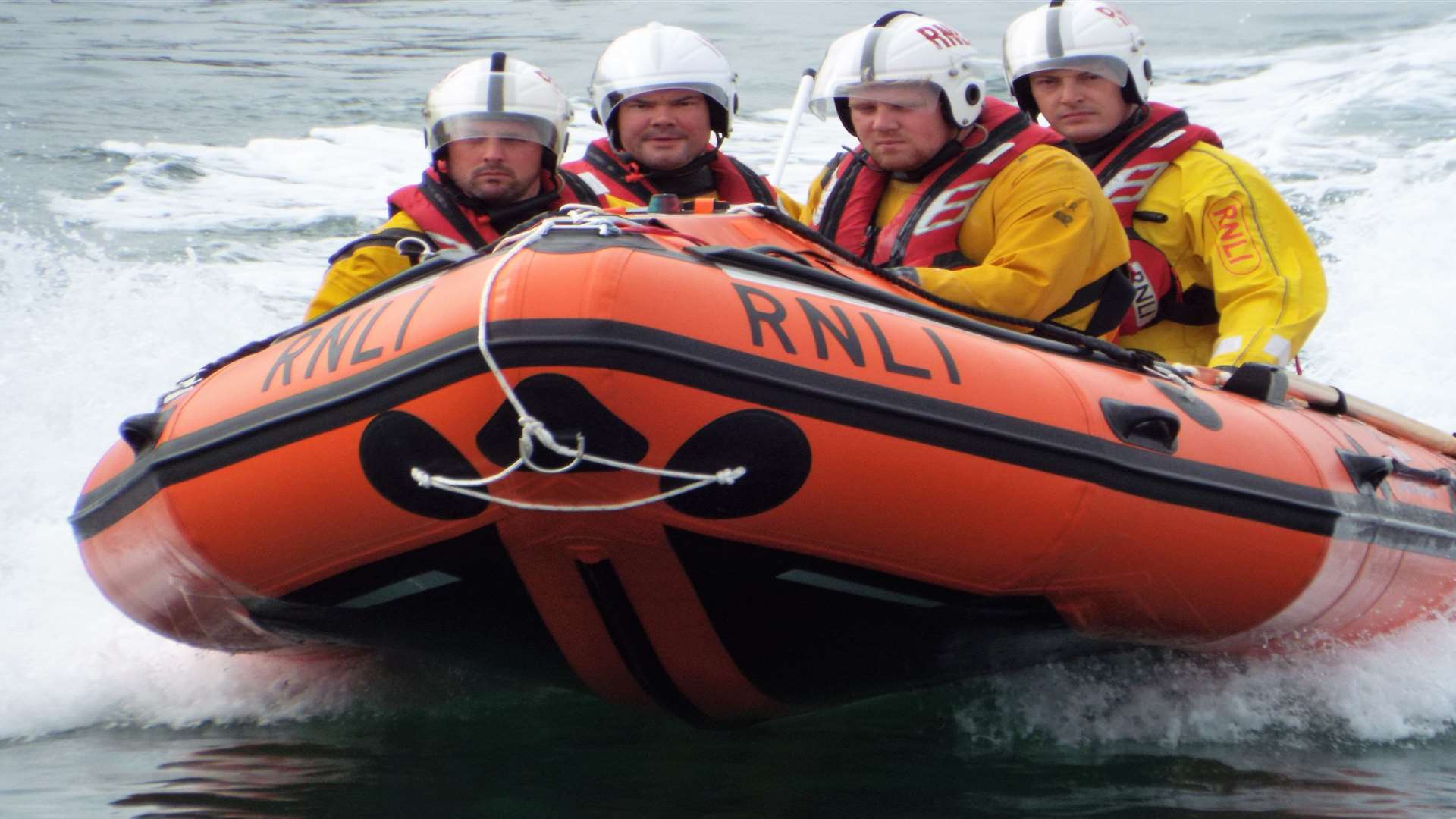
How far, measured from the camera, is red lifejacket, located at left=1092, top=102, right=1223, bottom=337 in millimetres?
3945

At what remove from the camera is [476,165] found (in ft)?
10.5

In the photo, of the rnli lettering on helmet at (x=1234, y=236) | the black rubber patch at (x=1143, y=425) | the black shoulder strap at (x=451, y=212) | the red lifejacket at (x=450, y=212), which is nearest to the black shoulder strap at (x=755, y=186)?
the red lifejacket at (x=450, y=212)

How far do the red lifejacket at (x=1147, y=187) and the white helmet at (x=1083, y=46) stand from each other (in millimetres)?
99

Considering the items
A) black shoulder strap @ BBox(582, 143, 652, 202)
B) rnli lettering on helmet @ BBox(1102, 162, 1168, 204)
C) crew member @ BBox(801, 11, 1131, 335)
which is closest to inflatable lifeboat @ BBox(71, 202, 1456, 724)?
crew member @ BBox(801, 11, 1131, 335)

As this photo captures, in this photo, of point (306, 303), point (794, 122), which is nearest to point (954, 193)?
point (794, 122)

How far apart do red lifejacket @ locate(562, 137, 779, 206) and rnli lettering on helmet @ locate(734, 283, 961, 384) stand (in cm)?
134

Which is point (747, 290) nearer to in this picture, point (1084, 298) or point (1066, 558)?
point (1066, 558)

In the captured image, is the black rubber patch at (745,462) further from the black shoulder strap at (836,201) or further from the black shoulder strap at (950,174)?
the black shoulder strap at (836,201)

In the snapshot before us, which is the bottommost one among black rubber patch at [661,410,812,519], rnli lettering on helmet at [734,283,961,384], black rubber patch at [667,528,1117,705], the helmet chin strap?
black rubber patch at [667,528,1117,705]

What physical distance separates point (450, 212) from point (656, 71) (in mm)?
625

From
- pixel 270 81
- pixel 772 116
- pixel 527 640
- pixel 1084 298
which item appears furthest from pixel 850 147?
pixel 270 81

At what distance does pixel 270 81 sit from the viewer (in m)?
10.1

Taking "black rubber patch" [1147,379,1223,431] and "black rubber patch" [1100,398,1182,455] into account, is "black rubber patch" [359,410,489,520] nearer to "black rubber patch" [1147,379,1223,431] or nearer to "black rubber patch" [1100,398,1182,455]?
"black rubber patch" [1100,398,1182,455]

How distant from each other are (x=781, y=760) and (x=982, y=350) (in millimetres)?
797
